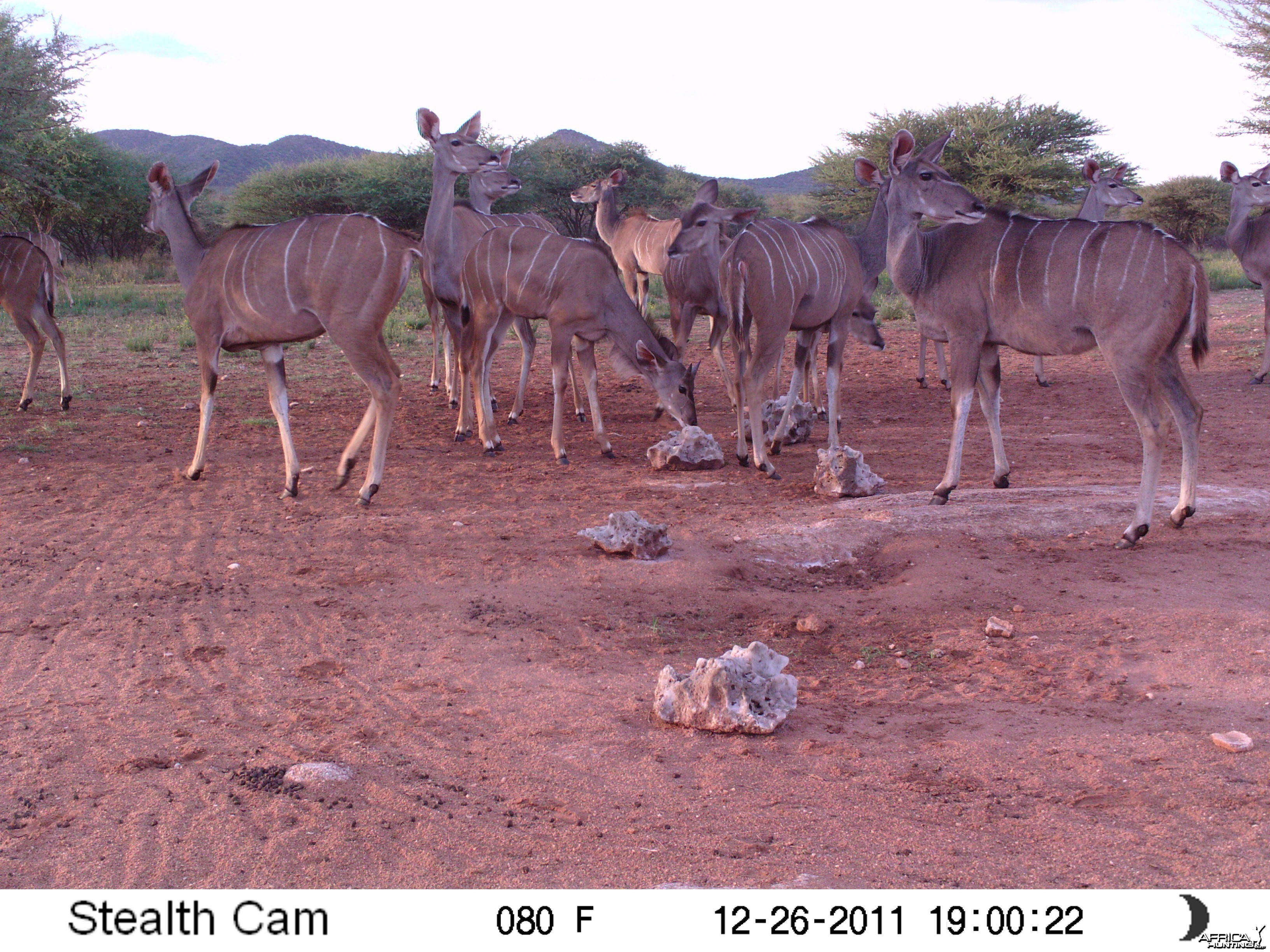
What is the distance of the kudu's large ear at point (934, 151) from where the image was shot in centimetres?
700

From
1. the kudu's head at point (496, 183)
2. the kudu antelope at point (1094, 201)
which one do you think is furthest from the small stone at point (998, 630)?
the kudu antelope at point (1094, 201)

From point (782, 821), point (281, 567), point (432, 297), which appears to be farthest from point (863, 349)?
point (782, 821)

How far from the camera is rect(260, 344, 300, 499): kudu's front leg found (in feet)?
22.6

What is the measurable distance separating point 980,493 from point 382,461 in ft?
12.6

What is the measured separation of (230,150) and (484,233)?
79.6m

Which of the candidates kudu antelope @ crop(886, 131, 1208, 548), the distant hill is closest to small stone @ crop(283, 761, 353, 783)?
kudu antelope @ crop(886, 131, 1208, 548)

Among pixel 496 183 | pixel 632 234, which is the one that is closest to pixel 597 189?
pixel 632 234

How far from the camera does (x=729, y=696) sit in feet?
12.3

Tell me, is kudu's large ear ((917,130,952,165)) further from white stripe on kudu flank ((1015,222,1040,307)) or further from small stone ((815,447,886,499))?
small stone ((815,447,886,499))

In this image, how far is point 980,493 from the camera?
693 centimetres

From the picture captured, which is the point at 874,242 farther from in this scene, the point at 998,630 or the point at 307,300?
the point at 998,630

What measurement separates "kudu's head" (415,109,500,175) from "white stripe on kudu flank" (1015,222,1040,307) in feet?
14.8

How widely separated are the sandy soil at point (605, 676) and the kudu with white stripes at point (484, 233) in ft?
6.91

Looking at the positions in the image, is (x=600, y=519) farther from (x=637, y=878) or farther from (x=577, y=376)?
(x=577, y=376)
